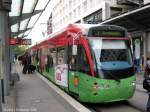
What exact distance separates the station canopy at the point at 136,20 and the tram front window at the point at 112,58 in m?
11.5

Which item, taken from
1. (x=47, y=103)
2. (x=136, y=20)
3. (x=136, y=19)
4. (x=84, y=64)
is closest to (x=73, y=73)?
(x=84, y=64)

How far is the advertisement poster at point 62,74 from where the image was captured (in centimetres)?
1410

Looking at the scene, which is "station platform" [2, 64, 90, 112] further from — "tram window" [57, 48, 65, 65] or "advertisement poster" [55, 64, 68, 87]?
"tram window" [57, 48, 65, 65]

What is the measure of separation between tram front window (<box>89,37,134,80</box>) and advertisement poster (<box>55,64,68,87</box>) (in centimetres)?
279

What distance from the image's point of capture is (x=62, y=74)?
584 inches

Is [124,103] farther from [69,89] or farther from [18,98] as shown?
[18,98]

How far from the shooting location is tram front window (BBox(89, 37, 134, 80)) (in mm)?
11219

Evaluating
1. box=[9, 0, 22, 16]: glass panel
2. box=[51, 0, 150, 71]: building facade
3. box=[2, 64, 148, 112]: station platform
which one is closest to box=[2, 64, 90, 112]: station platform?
box=[2, 64, 148, 112]: station platform

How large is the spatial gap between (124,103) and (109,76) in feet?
6.04

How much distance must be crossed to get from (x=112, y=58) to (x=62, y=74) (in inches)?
149

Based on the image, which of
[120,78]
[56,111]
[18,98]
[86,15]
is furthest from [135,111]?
[86,15]

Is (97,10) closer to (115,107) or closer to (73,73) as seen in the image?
(73,73)

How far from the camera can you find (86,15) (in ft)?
186

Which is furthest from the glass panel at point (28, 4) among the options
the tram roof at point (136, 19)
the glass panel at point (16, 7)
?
the tram roof at point (136, 19)
